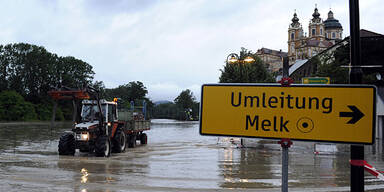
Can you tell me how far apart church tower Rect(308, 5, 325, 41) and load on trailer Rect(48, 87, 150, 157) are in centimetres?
14391

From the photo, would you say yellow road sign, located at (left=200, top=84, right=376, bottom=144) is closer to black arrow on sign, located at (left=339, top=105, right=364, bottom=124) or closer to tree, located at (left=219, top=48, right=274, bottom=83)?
black arrow on sign, located at (left=339, top=105, right=364, bottom=124)

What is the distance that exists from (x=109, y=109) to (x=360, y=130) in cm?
1537

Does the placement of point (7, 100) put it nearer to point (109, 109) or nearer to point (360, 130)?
point (109, 109)

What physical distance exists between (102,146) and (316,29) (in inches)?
5917

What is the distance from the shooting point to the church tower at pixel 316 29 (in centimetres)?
14975

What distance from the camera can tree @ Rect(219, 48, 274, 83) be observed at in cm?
2420

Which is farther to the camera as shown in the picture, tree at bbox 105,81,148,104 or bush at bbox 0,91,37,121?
tree at bbox 105,81,148,104

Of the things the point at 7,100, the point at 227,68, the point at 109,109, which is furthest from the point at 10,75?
the point at 109,109

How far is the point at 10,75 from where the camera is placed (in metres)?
86.1

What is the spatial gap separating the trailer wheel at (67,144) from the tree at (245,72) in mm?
11116

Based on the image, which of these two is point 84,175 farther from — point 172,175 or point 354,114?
point 354,114

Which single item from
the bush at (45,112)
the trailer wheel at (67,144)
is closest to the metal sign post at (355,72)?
the trailer wheel at (67,144)

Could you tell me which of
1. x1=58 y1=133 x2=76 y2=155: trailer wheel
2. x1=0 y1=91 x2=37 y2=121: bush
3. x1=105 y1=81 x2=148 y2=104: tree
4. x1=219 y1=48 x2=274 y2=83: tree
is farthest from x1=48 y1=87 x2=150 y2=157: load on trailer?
x1=105 y1=81 x2=148 y2=104: tree

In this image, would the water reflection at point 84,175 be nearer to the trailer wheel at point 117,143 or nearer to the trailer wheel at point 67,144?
the trailer wheel at point 67,144
